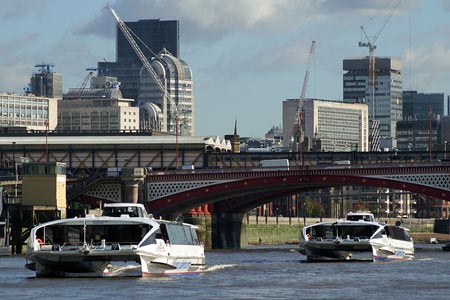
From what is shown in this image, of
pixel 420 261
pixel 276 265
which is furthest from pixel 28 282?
pixel 420 261

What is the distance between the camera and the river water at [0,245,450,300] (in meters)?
87.1

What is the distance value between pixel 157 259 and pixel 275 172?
9142 cm

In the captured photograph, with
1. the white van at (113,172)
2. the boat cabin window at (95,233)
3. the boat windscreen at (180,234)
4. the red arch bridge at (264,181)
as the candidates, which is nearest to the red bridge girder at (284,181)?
the red arch bridge at (264,181)

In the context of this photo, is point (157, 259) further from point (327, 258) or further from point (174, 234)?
point (327, 258)

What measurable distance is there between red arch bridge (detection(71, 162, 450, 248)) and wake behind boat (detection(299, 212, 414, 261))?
52.6 m

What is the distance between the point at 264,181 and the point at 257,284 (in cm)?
9180

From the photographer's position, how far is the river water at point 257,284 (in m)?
87.1

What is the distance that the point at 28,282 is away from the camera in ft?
313

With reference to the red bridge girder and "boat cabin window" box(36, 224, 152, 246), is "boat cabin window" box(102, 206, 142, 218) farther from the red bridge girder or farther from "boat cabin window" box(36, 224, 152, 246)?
the red bridge girder

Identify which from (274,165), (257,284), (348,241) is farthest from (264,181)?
(257,284)

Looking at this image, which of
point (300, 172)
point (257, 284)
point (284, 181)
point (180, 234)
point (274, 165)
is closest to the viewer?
→ point (257, 284)

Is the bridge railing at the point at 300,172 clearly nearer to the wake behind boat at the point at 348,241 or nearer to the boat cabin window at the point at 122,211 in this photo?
the wake behind boat at the point at 348,241

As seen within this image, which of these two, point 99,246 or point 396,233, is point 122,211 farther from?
point 396,233

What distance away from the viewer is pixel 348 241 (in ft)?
409
